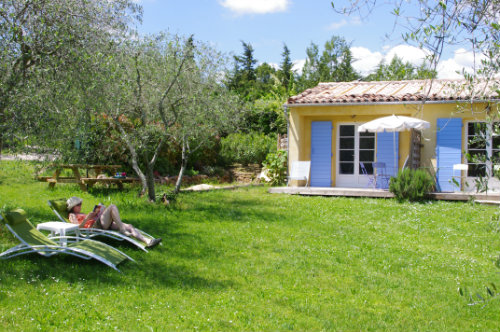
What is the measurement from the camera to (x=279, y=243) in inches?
314

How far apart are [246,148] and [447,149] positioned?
296 inches

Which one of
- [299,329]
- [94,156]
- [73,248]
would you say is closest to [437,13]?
[299,329]

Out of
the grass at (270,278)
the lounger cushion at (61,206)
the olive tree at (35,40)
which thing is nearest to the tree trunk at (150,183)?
the grass at (270,278)

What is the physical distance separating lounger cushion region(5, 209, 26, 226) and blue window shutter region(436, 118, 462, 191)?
1093cm

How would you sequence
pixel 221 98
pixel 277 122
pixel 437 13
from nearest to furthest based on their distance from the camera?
pixel 437 13 < pixel 221 98 < pixel 277 122

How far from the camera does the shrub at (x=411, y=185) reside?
1237cm

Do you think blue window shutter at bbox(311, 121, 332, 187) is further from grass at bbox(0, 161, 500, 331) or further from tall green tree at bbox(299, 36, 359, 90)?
tall green tree at bbox(299, 36, 359, 90)

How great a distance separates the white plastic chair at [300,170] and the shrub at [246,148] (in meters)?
3.63

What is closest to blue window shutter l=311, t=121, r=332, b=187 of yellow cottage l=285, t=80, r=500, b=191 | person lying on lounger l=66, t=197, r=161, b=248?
yellow cottage l=285, t=80, r=500, b=191

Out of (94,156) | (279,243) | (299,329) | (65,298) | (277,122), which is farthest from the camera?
(277,122)

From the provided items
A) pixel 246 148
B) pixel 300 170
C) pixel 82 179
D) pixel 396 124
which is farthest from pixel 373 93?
pixel 82 179

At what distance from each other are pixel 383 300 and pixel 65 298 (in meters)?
3.48

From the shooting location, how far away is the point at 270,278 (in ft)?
20.1

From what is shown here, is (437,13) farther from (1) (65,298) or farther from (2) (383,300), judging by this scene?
(1) (65,298)
